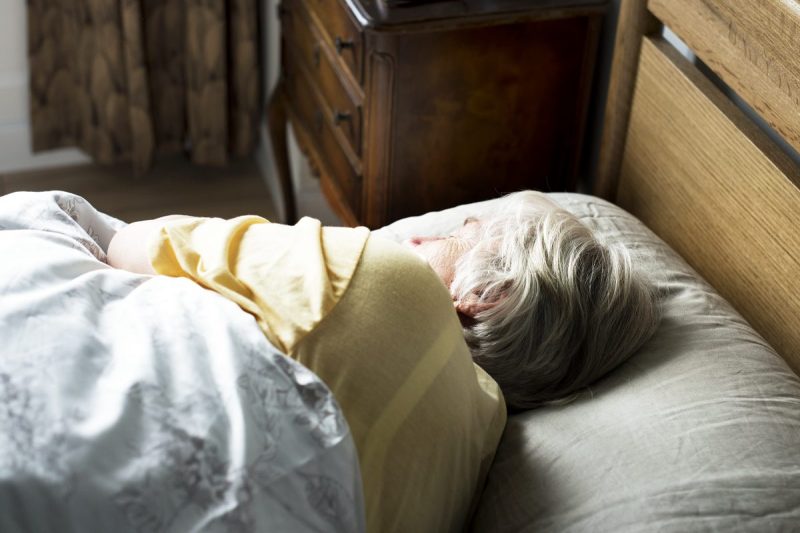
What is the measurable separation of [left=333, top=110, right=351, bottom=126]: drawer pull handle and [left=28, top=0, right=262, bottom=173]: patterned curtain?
77cm

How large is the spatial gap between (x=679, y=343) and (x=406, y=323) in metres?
0.37

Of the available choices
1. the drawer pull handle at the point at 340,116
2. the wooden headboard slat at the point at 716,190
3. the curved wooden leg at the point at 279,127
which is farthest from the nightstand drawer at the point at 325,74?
the wooden headboard slat at the point at 716,190

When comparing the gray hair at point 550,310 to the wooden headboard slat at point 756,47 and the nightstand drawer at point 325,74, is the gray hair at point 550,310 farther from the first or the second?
the nightstand drawer at point 325,74

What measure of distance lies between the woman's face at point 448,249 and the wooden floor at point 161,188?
138cm

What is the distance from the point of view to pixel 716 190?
1.39 meters

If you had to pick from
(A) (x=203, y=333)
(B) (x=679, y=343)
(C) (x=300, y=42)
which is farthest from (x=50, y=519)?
(C) (x=300, y=42)

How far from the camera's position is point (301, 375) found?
0.99 metres

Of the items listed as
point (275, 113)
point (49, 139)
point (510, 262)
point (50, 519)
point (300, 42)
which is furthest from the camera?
point (49, 139)

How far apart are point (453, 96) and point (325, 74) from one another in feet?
1.19

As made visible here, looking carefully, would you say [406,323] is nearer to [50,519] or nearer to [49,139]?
[50,519]

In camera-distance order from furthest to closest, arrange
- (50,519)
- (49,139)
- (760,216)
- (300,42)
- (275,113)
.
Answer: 1. (49,139)
2. (275,113)
3. (300,42)
4. (760,216)
5. (50,519)

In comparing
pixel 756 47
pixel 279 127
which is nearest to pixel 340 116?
pixel 279 127

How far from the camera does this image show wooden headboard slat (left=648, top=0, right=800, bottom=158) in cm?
117

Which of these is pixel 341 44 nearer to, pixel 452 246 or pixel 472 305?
pixel 452 246
